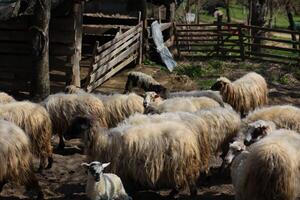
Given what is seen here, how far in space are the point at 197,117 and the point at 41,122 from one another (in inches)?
96.4

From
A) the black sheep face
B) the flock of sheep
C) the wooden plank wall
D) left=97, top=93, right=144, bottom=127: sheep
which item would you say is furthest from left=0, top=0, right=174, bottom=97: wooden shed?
the black sheep face

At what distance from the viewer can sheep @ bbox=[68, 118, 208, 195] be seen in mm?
7129

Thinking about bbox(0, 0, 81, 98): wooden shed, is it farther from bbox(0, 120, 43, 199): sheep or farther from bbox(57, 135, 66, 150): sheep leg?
bbox(0, 120, 43, 199): sheep

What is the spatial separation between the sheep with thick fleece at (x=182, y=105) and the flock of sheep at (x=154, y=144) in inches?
0.7

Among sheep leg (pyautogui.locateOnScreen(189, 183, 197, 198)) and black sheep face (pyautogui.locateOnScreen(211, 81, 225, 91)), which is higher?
black sheep face (pyautogui.locateOnScreen(211, 81, 225, 91))

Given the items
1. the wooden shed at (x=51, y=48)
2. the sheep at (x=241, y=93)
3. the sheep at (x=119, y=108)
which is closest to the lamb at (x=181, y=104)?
the sheep at (x=119, y=108)

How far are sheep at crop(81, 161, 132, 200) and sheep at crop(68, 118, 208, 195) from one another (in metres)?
0.50

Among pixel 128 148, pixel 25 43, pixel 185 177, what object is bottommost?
pixel 185 177

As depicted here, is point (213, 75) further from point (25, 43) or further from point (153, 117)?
point (153, 117)

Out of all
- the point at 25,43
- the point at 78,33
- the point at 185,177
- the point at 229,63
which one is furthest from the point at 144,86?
the point at 229,63

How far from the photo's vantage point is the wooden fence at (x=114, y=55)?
43.9ft

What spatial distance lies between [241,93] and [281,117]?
2758 mm

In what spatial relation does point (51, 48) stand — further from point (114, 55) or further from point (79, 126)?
point (79, 126)

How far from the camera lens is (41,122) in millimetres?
8211
